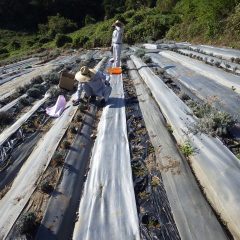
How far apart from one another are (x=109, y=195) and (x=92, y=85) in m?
4.57

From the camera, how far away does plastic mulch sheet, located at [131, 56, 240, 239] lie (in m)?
4.26

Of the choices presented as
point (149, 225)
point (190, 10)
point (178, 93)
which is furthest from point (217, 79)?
point (190, 10)

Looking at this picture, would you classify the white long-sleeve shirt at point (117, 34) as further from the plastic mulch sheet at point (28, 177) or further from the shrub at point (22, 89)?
the plastic mulch sheet at point (28, 177)

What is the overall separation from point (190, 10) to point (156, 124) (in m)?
19.6

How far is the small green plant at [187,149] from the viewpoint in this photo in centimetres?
575

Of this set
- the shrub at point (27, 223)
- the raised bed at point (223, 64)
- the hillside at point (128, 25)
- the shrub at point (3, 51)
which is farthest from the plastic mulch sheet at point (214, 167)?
the shrub at point (3, 51)

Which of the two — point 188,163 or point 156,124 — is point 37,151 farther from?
point 188,163

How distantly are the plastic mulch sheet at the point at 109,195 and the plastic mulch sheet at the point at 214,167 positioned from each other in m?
0.99

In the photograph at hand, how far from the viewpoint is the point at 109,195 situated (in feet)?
A: 16.5

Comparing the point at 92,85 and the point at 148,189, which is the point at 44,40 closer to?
the point at 92,85

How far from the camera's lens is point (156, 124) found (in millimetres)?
7289

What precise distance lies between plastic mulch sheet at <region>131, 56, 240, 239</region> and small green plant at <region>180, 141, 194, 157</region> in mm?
58

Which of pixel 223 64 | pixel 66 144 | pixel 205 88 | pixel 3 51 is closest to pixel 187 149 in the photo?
pixel 66 144

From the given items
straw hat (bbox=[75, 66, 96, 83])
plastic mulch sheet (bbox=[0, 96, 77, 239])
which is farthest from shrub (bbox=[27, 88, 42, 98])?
plastic mulch sheet (bbox=[0, 96, 77, 239])
